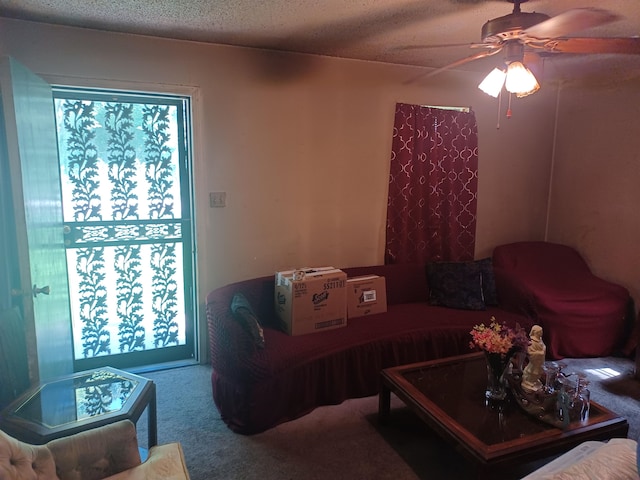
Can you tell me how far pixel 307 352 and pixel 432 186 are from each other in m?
2.00

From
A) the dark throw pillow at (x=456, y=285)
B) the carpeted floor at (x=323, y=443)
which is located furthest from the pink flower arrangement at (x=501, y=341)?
the dark throw pillow at (x=456, y=285)

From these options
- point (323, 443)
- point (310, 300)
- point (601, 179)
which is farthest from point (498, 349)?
point (601, 179)

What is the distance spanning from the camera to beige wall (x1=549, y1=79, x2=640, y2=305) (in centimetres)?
372

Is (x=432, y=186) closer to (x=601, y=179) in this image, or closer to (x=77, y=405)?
(x=601, y=179)

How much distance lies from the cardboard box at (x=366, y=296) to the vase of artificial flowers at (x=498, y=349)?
1188 mm

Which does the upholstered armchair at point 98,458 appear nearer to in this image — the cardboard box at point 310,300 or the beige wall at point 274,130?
the cardboard box at point 310,300

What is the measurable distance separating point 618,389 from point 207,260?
3039 millimetres

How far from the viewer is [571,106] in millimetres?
4188

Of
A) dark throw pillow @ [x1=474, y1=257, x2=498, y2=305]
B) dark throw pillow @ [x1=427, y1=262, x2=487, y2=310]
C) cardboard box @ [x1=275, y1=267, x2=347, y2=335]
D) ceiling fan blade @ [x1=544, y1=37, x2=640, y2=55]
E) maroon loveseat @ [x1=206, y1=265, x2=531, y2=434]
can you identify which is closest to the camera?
ceiling fan blade @ [x1=544, y1=37, x2=640, y2=55]

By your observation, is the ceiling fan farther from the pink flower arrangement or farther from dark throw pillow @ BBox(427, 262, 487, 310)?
dark throw pillow @ BBox(427, 262, 487, 310)

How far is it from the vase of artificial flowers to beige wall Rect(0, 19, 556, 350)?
1.77 metres

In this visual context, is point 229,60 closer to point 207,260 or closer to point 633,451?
point 207,260

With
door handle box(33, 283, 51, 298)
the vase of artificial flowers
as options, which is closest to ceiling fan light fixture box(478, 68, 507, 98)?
the vase of artificial flowers

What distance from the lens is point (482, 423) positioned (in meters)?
2.00
